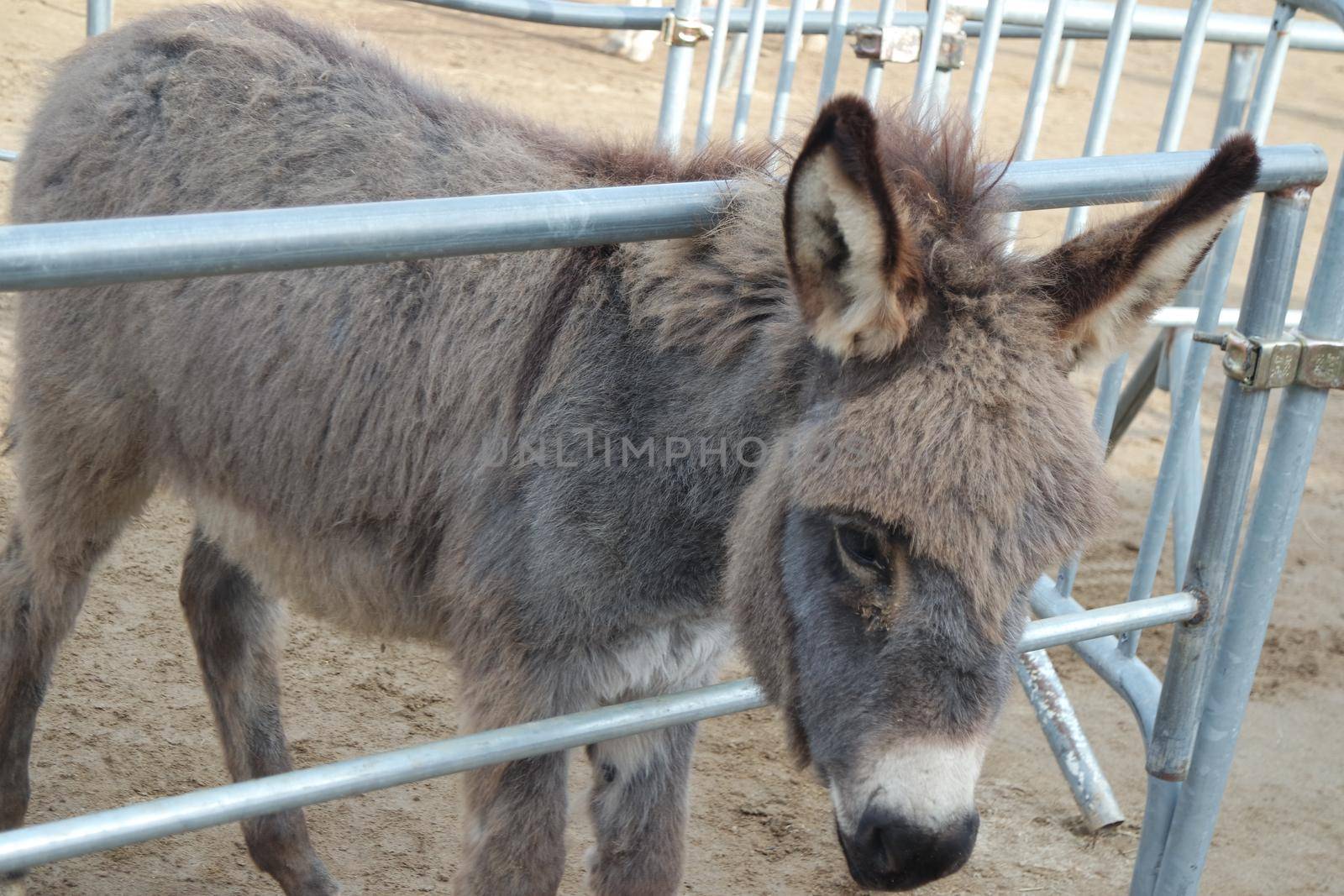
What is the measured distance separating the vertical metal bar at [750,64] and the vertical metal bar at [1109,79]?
3.61 feet

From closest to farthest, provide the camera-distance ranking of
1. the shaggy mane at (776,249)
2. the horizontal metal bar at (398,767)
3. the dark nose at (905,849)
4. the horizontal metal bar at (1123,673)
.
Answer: the horizontal metal bar at (398,767), the dark nose at (905,849), the shaggy mane at (776,249), the horizontal metal bar at (1123,673)

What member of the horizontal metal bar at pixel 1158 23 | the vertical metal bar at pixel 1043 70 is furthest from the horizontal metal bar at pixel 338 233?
the horizontal metal bar at pixel 1158 23

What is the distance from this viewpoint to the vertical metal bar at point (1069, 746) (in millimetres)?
3756

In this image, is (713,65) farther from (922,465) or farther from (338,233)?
(338,233)

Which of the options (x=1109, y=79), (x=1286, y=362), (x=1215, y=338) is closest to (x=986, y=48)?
(x=1109, y=79)

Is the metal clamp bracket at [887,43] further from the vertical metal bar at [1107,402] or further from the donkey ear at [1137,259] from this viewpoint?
the donkey ear at [1137,259]

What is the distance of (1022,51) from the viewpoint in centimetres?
1385

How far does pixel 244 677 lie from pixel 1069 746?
100 inches

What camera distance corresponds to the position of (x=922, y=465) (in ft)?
5.69

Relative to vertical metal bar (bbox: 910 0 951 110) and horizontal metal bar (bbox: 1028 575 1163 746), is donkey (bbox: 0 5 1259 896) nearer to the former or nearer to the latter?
horizontal metal bar (bbox: 1028 575 1163 746)

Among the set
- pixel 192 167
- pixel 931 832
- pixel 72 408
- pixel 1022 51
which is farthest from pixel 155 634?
pixel 1022 51

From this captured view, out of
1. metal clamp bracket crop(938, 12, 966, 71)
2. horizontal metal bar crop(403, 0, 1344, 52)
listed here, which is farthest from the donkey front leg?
horizontal metal bar crop(403, 0, 1344, 52)

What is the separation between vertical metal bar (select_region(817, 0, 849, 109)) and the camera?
377 cm

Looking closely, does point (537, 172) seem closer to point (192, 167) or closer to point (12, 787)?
point (192, 167)
